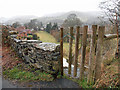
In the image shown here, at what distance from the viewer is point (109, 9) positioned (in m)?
4.93

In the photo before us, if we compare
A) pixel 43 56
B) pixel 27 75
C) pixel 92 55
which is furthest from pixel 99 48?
pixel 27 75

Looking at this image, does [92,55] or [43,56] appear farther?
[43,56]

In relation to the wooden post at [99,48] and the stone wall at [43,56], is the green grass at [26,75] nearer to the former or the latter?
the stone wall at [43,56]

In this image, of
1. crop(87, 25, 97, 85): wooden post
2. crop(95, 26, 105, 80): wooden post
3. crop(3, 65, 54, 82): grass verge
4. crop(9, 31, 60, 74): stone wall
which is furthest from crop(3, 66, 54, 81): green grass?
crop(95, 26, 105, 80): wooden post

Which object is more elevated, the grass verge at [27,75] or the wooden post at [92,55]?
the wooden post at [92,55]

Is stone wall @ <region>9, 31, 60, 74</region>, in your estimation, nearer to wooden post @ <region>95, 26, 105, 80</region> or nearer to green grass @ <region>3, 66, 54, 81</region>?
green grass @ <region>3, 66, 54, 81</region>

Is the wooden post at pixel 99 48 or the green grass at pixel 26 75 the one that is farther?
the green grass at pixel 26 75

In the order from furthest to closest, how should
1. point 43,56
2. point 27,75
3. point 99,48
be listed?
point 43,56
point 27,75
point 99,48

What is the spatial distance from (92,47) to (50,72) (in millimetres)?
1688

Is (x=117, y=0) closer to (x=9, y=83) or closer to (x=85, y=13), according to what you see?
(x=9, y=83)

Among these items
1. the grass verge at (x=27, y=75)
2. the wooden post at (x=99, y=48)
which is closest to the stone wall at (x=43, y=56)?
the grass verge at (x=27, y=75)

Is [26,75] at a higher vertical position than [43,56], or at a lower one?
lower

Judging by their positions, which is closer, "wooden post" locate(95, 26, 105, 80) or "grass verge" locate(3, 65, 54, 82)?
"wooden post" locate(95, 26, 105, 80)

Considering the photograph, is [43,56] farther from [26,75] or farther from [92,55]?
[92,55]
